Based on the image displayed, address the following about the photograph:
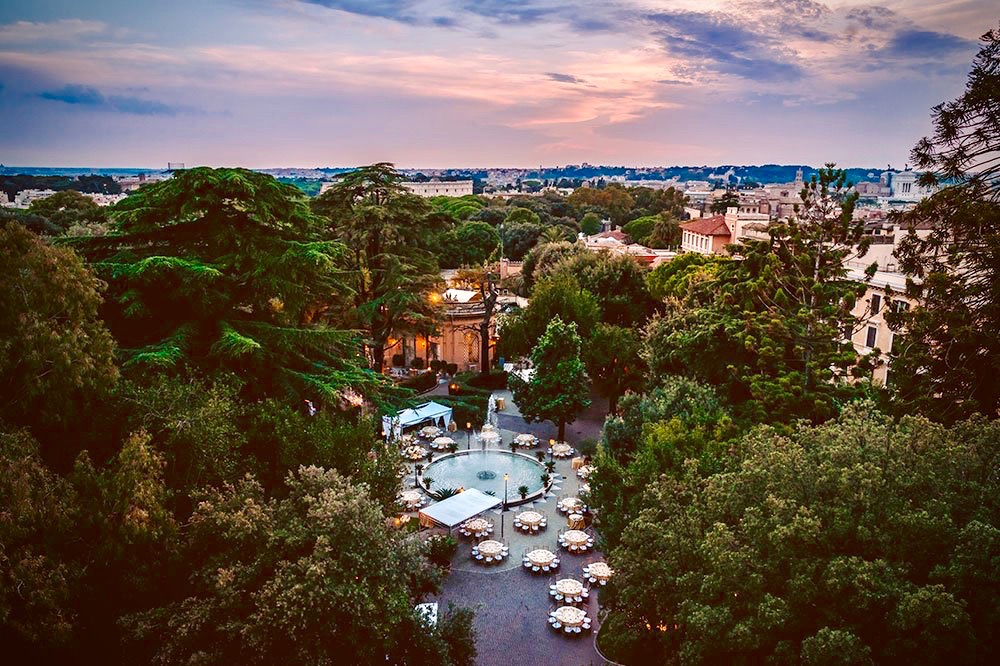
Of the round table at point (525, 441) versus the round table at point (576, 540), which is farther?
the round table at point (525, 441)

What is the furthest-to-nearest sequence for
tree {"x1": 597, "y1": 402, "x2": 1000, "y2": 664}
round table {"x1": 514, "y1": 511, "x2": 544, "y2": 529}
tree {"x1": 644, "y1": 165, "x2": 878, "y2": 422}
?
1. round table {"x1": 514, "y1": 511, "x2": 544, "y2": 529}
2. tree {"x1": 644, "y1": 165, "x2": 878, "y2": 422}
3. tree {"x1": 597, "y1": 402, "x2": 1000, "y2": 664}

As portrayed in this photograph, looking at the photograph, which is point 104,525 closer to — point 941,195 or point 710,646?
point 710,646

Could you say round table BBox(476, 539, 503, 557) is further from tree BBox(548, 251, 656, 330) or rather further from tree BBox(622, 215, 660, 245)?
tree BBox(622, 215, 660, 245)

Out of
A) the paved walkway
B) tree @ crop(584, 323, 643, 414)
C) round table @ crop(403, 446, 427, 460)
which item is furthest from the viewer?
tree @ crop(584, 323, 643, 414)

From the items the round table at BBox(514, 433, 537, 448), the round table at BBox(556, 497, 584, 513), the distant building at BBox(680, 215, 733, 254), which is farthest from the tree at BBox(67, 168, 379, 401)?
the distant building at BBox(680, 215, 733, 254)

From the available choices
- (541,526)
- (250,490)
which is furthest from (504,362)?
(250,490)

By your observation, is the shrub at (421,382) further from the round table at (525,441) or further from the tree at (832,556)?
the tree at (832,556)

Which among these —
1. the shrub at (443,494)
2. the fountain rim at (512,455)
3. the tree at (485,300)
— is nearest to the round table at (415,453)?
the fountain rim at (512,455)

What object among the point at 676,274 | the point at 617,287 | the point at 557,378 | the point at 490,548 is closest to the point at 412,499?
the point at 490,548
